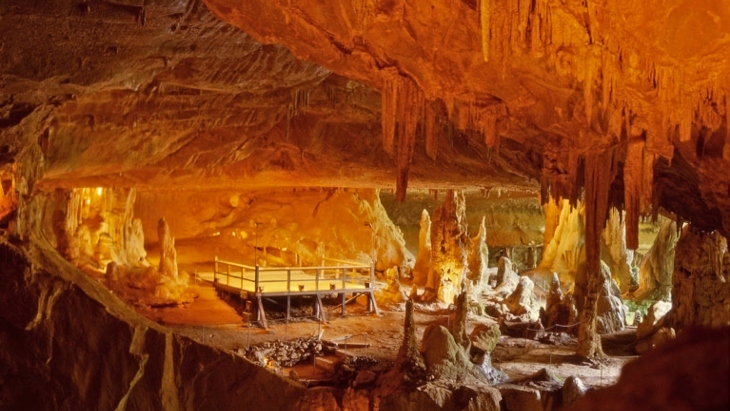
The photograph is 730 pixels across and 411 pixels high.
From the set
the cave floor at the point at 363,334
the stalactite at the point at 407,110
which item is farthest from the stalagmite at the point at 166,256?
the stalactite at the point at 407,110

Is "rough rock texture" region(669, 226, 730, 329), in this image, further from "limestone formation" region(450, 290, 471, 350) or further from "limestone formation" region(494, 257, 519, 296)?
"limestone formation" region(494, 257, 519, 296)

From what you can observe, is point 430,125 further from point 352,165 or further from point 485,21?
point 352,165

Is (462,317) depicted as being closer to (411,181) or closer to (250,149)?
(411,181)

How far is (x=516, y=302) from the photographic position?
67.6 ft

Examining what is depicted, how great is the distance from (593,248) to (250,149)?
7332 millimetres

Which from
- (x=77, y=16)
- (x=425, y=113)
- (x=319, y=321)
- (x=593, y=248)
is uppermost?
(x=77, y=16)

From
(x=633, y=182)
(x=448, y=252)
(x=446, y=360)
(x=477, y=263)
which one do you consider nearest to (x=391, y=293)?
(x=448, y=252)

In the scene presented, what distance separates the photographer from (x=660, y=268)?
2405 centimetres

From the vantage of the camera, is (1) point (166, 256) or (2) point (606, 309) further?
(1) point (166, 256)

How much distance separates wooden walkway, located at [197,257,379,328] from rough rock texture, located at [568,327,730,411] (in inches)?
583

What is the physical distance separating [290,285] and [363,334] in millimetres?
2713

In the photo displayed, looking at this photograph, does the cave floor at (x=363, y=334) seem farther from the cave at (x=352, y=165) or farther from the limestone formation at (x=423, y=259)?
the limestone formation at (x=423, y=259)

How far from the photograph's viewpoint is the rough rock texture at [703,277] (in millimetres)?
13711

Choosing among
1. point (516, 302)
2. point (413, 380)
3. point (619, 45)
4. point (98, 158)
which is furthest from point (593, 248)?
point (516, 302)
